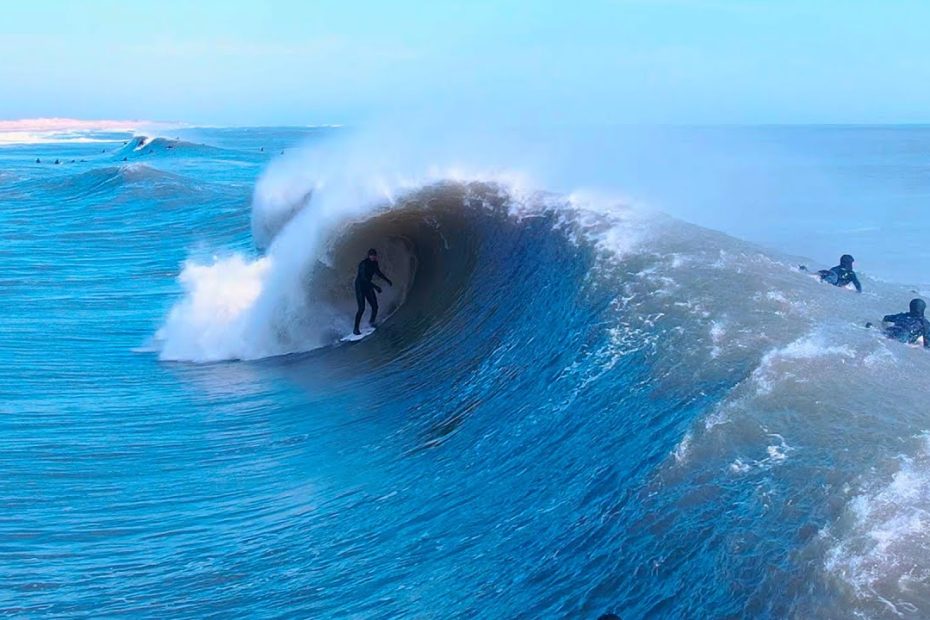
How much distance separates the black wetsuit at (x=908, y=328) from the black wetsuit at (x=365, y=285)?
298 inches

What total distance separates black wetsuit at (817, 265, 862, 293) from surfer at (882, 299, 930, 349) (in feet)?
5.98

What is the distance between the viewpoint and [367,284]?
15.3m

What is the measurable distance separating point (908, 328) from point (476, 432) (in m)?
4.19

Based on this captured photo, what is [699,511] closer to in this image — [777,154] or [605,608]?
[605,608]

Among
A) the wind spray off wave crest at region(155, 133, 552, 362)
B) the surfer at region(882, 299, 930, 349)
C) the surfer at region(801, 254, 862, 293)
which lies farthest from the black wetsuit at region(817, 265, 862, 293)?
the wind spray off wave crest at region(155, 133, 552, 362)

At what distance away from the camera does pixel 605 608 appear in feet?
18.5

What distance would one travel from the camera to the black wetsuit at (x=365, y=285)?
15.2 meters

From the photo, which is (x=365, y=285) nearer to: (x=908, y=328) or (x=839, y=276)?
(x=839, y=276)

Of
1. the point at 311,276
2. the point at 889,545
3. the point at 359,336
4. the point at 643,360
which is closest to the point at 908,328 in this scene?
the point at 643,360

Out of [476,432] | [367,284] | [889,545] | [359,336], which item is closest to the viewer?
[889,545]

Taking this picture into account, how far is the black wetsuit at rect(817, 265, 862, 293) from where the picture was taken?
1188cm

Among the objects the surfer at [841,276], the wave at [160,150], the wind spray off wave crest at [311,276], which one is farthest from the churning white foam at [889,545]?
the wave at [160,150]

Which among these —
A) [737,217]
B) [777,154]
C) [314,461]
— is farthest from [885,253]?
[777,154]

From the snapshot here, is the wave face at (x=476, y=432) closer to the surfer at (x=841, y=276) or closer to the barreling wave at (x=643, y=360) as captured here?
the barreling wave at (x=643, y=360)
